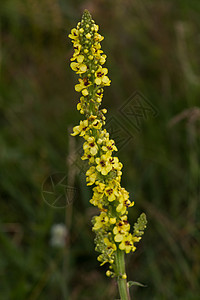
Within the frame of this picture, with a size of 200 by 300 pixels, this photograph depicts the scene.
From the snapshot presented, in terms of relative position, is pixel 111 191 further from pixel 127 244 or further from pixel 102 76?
pixel 102 76

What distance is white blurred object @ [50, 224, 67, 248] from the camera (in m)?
3.67

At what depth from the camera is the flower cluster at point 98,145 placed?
1.59 metres

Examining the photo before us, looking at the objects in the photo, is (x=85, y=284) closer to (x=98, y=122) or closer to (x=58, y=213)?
(x=58, y=213)

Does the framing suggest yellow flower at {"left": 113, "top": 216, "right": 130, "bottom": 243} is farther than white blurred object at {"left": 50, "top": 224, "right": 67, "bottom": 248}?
No

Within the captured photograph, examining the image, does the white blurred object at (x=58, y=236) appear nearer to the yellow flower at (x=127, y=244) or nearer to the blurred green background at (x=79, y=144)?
the blurred green background at (x=79, y=144)

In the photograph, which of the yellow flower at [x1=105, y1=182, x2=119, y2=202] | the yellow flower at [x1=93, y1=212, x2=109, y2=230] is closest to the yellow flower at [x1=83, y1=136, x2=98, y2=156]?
the yellow flower at [x1=105, y1=182, x2=119, y2=202]

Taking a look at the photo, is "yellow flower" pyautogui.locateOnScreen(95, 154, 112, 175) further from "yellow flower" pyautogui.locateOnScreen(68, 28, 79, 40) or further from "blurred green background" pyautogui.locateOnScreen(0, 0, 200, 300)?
"blurred green background" pyautogui.locateOnScreen(0, 0, 200, 300)

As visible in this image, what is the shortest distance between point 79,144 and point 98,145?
249cm

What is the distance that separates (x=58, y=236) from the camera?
146 inches

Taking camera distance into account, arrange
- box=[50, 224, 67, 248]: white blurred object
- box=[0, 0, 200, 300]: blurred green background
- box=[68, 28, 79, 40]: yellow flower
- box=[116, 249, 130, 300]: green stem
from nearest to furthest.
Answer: box=[68, 28, 79, 40]: yellow flower < box=[116, 249, 130, 300]: green stem < box=[0, 0, 200, 300]: blurred green background < box=[50, 224, 67, 248]: white blurred object

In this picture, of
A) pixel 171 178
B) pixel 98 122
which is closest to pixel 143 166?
pixel 171 178

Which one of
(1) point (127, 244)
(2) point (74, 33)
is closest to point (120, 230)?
(1) point (127, 244)

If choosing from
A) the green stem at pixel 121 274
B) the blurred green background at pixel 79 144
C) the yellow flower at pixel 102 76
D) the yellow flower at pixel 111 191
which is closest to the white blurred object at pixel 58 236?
the blurred green background at pixel 79 144

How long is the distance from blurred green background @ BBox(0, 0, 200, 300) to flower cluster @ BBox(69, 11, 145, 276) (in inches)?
62.8
